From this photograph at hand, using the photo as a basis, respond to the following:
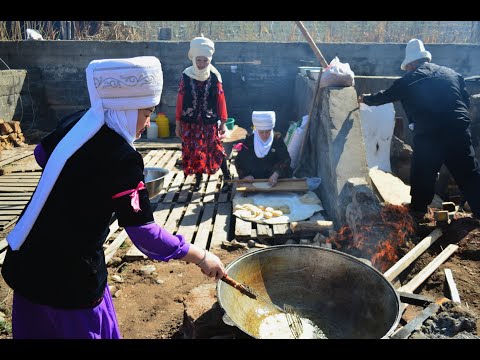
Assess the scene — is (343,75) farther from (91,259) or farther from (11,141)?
(11,141)

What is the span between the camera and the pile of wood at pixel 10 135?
27.6 feet

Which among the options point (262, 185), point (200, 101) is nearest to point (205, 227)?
point (262, 185)

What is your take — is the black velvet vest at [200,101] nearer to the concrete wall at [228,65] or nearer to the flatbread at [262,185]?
the flatbread at [262,185]

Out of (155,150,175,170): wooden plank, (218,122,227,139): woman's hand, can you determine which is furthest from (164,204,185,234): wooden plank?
(155,150,175,170): wooden plank

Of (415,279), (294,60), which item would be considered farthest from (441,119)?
(294,60)

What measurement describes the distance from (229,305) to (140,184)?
114 centimetres

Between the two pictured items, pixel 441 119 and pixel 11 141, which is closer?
pixel 441 119

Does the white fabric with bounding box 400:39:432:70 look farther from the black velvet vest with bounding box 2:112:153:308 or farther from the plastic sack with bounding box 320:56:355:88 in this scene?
the black velvet vest with bounding box 2:112:153:308

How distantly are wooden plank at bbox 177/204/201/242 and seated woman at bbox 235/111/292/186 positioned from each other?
79 cm

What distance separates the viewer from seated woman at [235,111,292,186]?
5.59m

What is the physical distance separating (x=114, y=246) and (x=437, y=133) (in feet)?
12.4

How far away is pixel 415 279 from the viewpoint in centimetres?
361

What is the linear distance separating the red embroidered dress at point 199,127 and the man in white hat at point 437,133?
2.40 metres

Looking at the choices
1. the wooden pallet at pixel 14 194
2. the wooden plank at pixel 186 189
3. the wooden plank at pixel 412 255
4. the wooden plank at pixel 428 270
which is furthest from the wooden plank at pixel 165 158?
the wooden plank at pixel 428 270
